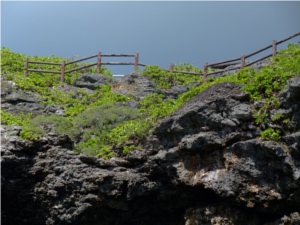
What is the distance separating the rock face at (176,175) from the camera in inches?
400

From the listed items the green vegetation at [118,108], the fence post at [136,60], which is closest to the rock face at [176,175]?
the green vegetation at [118,108]

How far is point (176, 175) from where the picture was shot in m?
11.0

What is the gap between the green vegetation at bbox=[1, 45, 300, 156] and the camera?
11297mm

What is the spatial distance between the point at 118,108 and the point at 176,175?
3.94 metres

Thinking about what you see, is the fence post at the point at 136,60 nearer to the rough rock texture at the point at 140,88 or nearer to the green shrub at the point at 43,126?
the rough rock texture at the point at 140,88

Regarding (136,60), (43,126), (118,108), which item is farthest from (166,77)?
(43,126)

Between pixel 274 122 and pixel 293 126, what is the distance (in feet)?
1.53

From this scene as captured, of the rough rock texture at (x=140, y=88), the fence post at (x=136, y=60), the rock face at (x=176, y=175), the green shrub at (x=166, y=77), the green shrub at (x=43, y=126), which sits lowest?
the rock face at (x=176, y=175)

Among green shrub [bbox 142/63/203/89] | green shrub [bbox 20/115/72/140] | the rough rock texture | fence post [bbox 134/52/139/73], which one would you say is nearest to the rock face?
green shrub [bbox 20/115/72/140]

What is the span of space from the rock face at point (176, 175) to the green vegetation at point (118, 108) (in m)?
0.36

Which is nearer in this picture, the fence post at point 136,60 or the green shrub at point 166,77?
the green shrub at point 166,77

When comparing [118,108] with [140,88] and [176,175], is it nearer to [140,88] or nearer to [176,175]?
[140,88]

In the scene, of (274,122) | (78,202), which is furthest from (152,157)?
(274,122)

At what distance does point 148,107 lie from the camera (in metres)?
15.5
